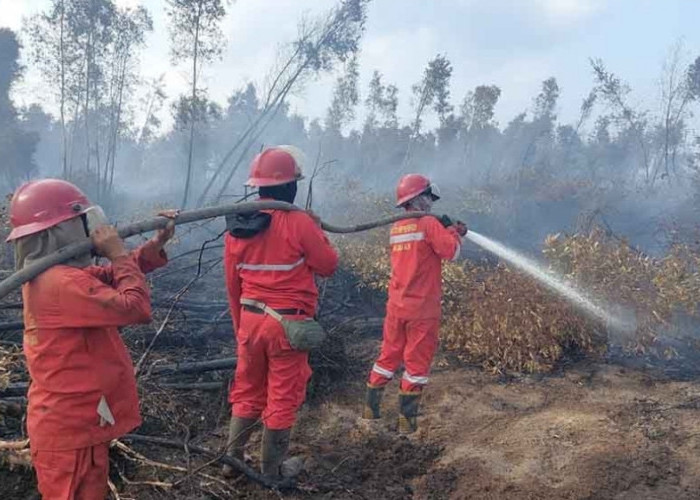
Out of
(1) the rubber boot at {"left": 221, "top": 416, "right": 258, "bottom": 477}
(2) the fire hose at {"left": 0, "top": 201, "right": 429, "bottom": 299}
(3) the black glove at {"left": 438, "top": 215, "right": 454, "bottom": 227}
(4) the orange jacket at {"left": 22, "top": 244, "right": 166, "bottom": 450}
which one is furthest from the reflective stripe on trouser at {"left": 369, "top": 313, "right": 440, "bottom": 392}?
(4) the orange jacket at {"left": 22, "top": 244, "right": 166, "bottom": 450}

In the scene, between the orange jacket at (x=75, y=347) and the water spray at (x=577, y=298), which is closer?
the orange jacket at (x=75, y=347)

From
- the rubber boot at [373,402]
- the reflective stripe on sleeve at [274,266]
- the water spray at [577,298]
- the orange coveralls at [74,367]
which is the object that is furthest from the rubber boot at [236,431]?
the water spray at [577,298]

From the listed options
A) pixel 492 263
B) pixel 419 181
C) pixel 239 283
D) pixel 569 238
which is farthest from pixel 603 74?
pixel 239 283

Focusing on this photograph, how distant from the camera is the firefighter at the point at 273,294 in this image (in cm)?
352

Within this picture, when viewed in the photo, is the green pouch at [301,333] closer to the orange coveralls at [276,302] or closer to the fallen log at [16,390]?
the orange coveralls at [276,302]

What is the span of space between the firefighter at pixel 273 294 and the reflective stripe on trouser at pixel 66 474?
3.63 feet

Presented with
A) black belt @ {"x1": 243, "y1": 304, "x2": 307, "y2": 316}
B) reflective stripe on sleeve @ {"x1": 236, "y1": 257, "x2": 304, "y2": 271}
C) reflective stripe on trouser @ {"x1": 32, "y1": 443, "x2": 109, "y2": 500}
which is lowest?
reflective stripe on trouser @ {"x1": 32, "y1": 443, "x2": 109, "y2": 500}

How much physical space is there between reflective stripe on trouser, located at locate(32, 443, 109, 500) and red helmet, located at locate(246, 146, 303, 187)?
1.89 metres

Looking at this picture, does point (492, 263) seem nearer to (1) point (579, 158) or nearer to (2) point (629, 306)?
(2) point (629, 306)

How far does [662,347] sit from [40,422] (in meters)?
6.55

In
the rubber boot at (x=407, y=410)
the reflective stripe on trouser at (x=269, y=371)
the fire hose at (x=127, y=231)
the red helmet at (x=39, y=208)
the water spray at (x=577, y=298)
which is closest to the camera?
the fire hose at (x=127, y=231)

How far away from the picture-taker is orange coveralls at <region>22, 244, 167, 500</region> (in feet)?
7.57

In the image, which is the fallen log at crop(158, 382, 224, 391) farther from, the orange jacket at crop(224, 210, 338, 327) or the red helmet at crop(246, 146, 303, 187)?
the red helmet at crop(246, 146, 303, 187)

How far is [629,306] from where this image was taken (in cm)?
657
